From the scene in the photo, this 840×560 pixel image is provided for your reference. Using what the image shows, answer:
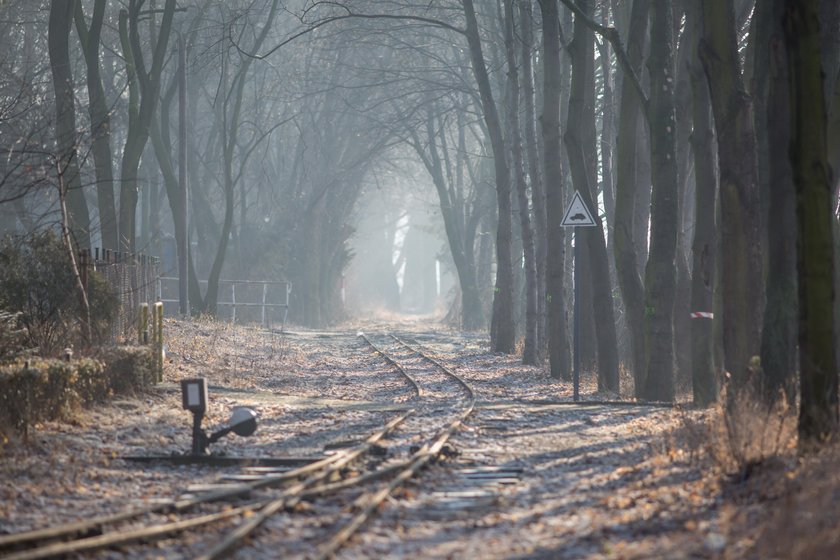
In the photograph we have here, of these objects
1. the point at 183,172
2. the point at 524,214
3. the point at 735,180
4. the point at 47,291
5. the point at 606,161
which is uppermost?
the point at 183,172

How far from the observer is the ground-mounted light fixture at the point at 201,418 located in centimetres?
1238

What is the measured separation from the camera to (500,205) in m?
32.4

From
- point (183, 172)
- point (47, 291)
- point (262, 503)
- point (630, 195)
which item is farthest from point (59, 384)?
point (183, 172)

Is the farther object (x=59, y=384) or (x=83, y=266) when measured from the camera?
(x=83, y=266)

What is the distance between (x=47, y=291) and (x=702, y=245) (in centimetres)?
1020

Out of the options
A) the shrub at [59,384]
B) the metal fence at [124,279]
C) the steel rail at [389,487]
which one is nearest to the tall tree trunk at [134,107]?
the metal fence at [124,279]

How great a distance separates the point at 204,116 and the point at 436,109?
1583cm

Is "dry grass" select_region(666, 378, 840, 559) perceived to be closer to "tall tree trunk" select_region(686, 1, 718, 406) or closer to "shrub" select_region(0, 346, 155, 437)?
"tall tree trunk" select_region(686, 1, 718, 406)

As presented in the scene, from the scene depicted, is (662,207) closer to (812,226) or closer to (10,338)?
(812,226)

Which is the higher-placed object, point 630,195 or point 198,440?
point 630,195

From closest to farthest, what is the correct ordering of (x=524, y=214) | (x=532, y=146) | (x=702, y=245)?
(x=702, y=245)
(x=532, y=146)
(x=524, y=214)

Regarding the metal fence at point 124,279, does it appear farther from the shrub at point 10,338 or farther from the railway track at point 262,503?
the railway track at point 262,503

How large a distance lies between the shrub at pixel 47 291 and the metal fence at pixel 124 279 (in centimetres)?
30

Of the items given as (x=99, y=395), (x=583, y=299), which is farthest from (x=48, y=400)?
(x=583, y=299)
